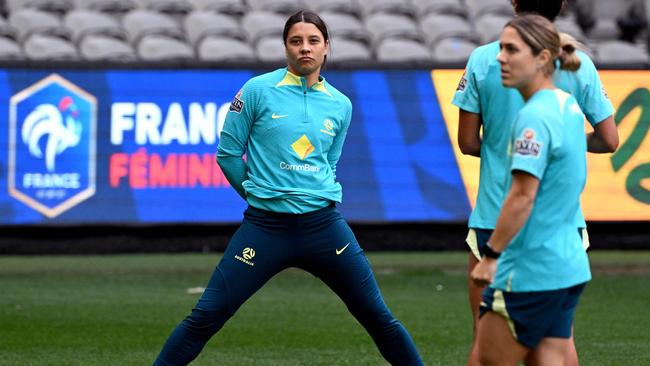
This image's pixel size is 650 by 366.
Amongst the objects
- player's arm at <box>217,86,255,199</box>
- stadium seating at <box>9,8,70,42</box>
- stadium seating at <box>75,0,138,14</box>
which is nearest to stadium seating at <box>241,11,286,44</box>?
stadium seating at <box>75,0,138,14</box>

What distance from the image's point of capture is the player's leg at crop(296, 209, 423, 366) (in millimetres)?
6590

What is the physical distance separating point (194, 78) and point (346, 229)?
28.2ft

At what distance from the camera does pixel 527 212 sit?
4770 mm

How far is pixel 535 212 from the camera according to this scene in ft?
15.9

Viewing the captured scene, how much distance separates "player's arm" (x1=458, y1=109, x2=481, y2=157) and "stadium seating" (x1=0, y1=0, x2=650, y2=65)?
10861 mm

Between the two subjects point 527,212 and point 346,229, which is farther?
point 346,229

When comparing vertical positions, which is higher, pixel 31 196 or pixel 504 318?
pixel 504 318

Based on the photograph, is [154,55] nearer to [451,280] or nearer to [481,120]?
[451,280]

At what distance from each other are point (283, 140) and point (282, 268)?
661 mm

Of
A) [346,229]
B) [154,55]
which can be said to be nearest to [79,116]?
[154,55]

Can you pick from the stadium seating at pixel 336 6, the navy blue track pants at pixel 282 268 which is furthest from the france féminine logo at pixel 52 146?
the navy blue track pants at pixel 282 268

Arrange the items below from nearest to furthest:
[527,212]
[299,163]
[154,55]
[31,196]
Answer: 1. [527,212]
2. [299,163]
3. [31,196]
4. [154,55]

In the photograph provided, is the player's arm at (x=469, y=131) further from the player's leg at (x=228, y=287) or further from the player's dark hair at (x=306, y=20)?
the player's leg at (x=228, y=287)

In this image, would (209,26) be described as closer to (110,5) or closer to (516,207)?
(110,5)
